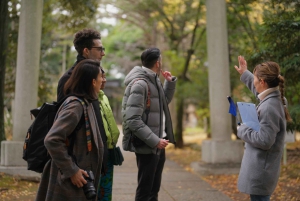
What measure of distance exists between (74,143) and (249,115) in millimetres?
1562

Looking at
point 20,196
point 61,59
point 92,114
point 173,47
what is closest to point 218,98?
point 20,196

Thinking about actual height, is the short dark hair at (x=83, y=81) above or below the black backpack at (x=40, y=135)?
above

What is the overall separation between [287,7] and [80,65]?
583 centimetres

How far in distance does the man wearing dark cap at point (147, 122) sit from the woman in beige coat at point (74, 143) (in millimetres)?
1319

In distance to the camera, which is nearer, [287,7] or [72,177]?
[72,177]

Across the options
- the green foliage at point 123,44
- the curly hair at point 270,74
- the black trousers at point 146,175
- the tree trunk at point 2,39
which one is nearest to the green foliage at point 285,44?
the curly hair at point 270,74

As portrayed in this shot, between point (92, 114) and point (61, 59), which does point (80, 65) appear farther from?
point (61, 59)

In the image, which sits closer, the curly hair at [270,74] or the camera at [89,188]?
the camera at [89,188]

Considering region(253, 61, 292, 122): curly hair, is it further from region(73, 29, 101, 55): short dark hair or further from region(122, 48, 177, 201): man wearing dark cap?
region(73, 29, 101, 55): short dark hair

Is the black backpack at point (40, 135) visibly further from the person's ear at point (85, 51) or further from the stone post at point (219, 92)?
the stone post at point (219, 92)

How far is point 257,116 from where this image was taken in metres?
4.12

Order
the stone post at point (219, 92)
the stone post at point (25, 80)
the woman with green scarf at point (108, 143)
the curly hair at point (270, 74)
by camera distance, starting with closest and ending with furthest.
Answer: the curly hair at point (270, 74), the woman with green scarf at point (108, 143), the stone post at point (25, 80), the stone post at point (219, 92)

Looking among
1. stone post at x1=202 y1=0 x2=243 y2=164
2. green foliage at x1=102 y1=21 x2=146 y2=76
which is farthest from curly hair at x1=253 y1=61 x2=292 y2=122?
green foliage at x1=102 y1=21 x2=146 y2=76

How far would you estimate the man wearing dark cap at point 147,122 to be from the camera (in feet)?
16.4
